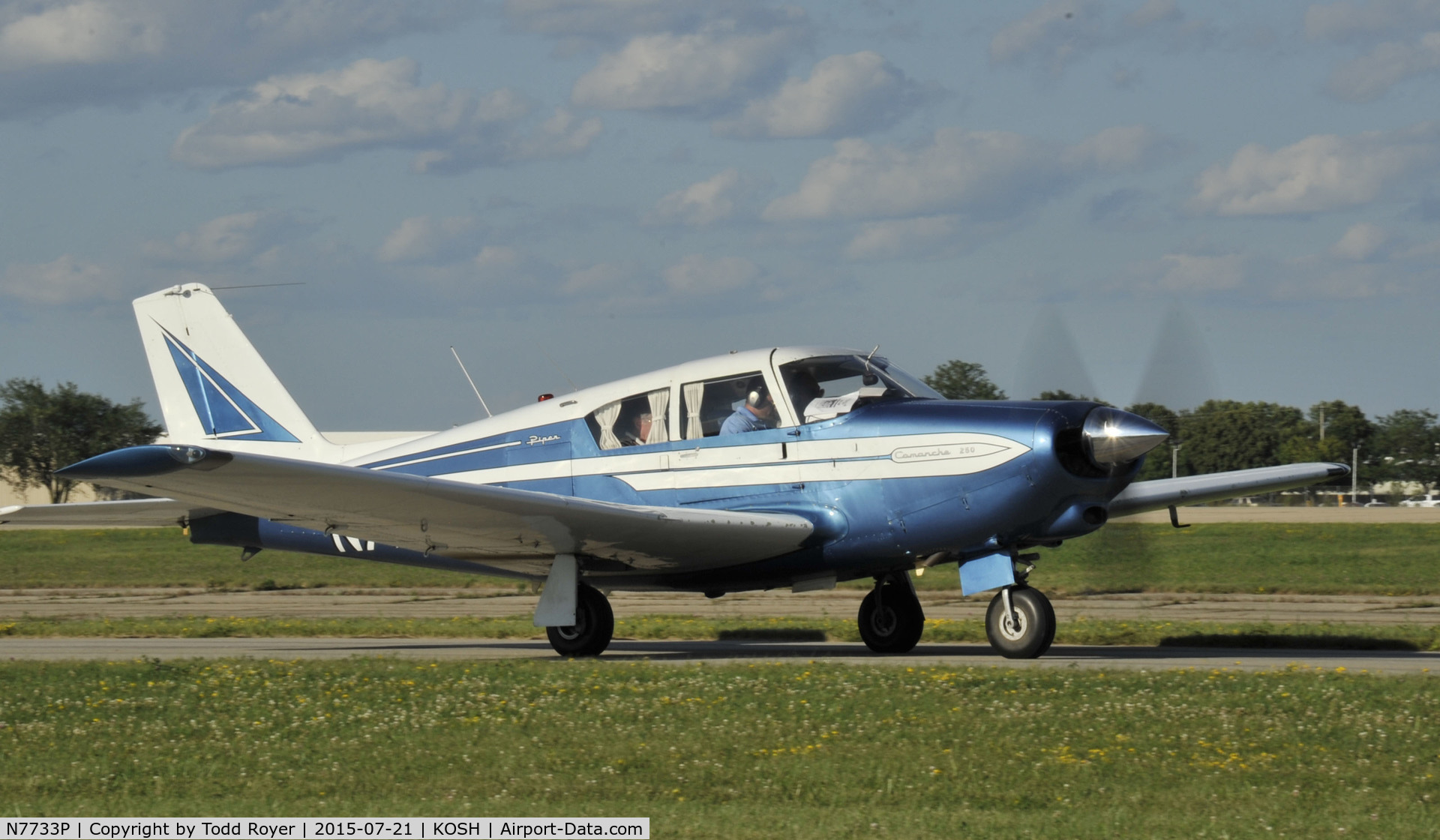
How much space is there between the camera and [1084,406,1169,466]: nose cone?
10.4 metres

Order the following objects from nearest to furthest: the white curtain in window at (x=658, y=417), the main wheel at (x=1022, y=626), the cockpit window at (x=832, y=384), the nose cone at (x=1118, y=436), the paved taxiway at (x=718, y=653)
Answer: the nose cone at (x=1118, y=436)
the paved taxiway at (x=718, y=653)
the main wheel at (x=1022, y=626)
the cockpit window at (x=832, y=384)
the white curtain in window at (x=658, y=417)

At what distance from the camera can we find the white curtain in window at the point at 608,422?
12.9 metres

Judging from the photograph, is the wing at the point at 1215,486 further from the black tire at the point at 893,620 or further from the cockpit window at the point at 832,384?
the cockpit window at the point at 832,384

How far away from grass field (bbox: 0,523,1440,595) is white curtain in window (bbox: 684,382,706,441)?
4.30m

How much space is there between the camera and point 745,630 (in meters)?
16.4

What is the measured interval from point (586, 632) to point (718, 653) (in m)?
1.45

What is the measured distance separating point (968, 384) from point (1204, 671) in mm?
11376

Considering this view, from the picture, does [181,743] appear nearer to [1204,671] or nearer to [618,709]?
[618,709]

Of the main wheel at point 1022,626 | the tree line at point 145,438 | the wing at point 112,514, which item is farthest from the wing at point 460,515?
the tree line at point 145,438

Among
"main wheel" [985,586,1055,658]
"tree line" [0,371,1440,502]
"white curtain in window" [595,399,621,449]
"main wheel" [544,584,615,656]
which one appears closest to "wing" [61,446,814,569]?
"main wheel" [544,584,615,656]

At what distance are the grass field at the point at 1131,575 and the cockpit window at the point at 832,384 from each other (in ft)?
10.4

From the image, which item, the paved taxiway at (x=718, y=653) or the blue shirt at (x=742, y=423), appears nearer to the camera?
the paved taxiway at (x=718, y=653)

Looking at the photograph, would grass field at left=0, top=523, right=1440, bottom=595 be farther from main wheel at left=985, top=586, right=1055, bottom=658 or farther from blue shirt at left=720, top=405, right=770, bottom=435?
blue shirt at left=720, top=405, right=770, bottom=435

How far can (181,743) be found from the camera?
25.2ft
